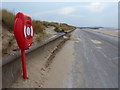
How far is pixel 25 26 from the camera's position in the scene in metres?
3.90

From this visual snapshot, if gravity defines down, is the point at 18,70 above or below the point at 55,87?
above

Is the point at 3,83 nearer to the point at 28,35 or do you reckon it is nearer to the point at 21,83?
the point at 21,83

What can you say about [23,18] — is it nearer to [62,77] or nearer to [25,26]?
[25,26]

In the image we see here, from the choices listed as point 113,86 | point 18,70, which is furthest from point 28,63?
point 113,86

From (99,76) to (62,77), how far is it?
127cm

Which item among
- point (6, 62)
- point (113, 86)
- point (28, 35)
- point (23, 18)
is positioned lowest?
point (113, 86)

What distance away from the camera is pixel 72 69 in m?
6.10

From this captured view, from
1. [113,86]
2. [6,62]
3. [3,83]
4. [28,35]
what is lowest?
[113,86]

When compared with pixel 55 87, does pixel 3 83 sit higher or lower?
higher

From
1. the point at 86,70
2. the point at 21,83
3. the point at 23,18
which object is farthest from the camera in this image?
the point at 86,70

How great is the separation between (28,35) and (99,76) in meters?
2.80

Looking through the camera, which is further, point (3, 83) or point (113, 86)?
point (113, 86)

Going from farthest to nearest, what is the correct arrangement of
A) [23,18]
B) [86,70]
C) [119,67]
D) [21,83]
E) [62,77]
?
[119,67] < [86,70] < [62,77] < [21,83] < [23,18]

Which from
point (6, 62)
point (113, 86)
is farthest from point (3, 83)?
point (113, 86)
